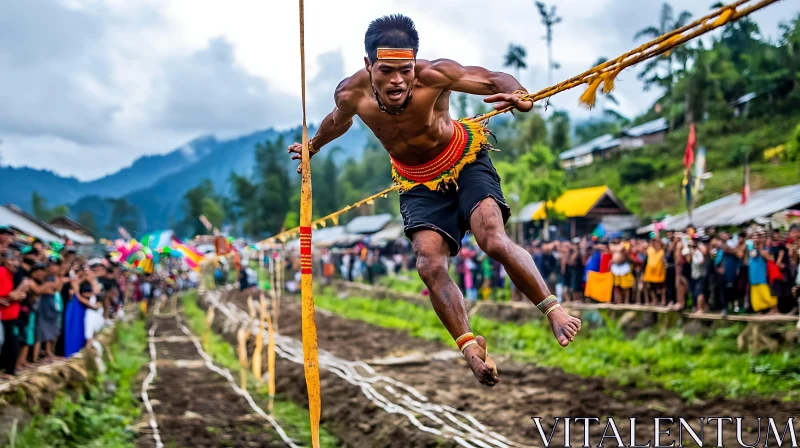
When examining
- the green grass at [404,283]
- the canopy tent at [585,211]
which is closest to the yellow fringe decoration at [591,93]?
the green grass at [404,283]

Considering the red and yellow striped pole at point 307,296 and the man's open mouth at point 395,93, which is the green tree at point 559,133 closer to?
the red and yellow striped pole at point 307,296

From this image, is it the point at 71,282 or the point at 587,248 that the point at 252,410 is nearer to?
the point at 71,282

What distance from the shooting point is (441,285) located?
172 inches

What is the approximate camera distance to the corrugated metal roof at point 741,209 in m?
17.0

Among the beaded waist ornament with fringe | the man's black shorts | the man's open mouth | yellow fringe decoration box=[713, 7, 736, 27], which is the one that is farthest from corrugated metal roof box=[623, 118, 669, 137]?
yellow fringe decoration box=[713, 7, 736, 27]

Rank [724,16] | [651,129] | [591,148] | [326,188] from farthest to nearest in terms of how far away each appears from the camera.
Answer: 1. [326,188]
2. [591,148]
3. [651,129]
4. [724,16]

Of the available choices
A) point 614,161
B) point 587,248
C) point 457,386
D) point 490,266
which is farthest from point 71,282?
point 614,161

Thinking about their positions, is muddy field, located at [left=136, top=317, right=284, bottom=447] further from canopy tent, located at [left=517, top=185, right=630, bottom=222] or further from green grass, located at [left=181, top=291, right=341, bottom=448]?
canopy tent, located at [left=517, top=185, right=630, bottom=222]

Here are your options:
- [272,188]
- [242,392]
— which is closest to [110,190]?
[272,188]

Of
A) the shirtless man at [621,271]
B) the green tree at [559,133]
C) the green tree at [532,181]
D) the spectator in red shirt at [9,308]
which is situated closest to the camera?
the spectator in red shirt at [9,308]

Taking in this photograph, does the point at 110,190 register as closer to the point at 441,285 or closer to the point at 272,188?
the point at 272,188

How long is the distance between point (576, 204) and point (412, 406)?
23501 millimetres

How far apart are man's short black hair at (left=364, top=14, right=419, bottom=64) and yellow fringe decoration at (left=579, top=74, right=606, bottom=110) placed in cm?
95

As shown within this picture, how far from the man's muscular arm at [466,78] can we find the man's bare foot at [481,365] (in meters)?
1.38
